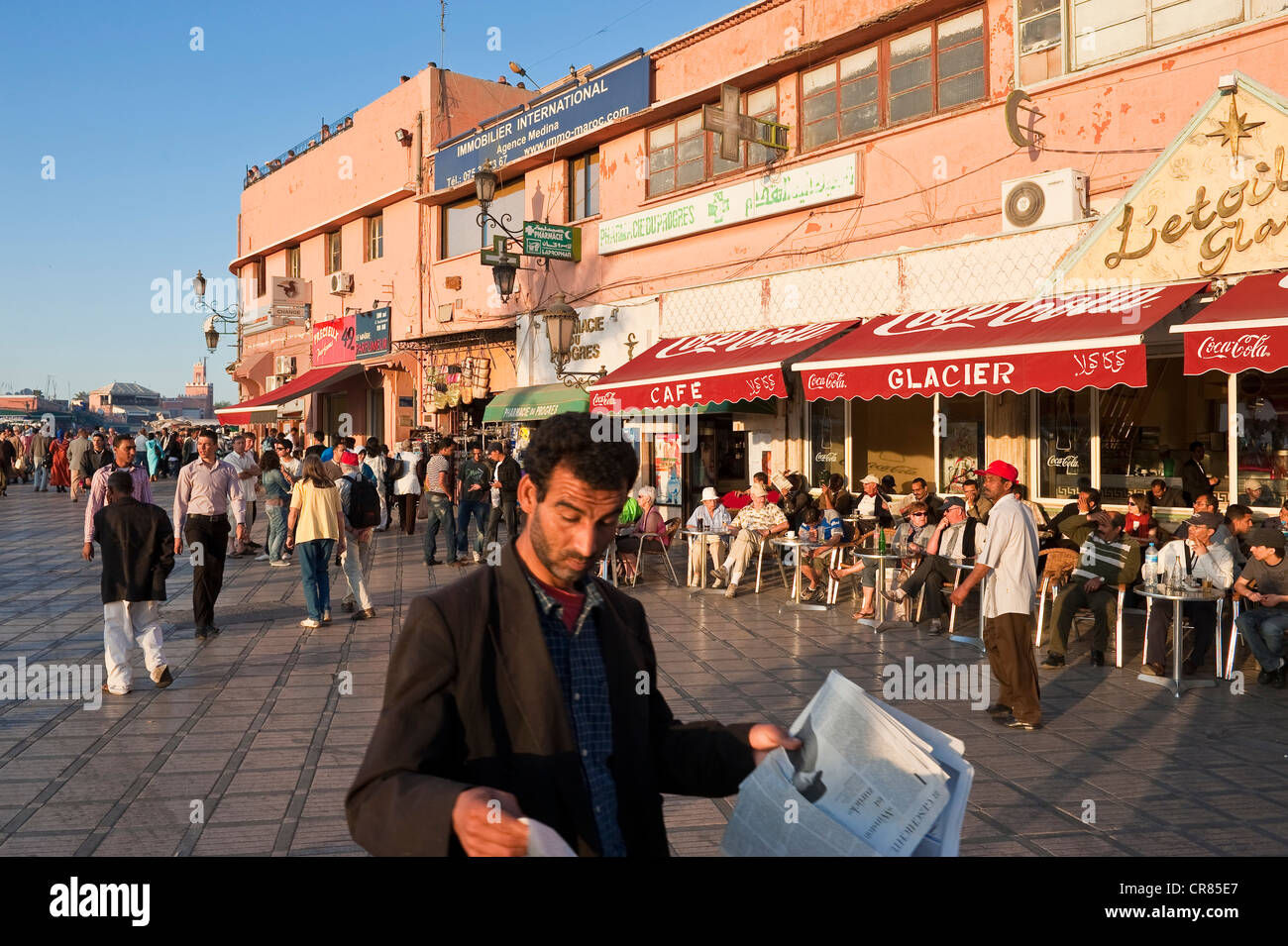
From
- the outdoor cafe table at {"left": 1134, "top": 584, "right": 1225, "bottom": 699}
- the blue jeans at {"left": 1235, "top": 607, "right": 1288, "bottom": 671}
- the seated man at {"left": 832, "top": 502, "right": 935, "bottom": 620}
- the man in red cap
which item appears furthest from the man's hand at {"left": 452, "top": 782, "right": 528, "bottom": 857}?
the seated man at {"left": 832, "top": 502, "right": 935, "bottom": 620}

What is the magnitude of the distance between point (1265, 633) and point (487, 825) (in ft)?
27.0

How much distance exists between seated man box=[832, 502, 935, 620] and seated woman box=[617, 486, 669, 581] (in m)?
2.89

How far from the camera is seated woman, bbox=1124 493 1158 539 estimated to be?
10.0 m

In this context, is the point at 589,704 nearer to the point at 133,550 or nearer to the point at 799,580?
the point at 133,550

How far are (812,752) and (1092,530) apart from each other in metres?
9.07

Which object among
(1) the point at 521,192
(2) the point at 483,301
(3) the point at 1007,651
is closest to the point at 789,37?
(1) the point at 521,192

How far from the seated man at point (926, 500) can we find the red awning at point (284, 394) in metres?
18.2

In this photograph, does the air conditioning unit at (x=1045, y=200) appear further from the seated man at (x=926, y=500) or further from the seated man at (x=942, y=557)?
the seated man at (x=942, y=557)

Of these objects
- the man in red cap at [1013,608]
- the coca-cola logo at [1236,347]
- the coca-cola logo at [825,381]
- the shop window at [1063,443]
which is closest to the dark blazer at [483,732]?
the man in red cap at [1013,608]

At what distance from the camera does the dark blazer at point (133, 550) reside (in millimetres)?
7613

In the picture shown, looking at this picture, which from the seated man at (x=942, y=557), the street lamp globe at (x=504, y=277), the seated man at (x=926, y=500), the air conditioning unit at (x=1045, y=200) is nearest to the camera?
the seated man at (x=942, y=557)

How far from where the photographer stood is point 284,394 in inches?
1155

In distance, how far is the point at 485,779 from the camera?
1.92m
